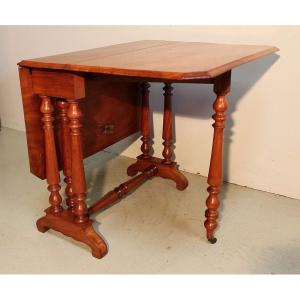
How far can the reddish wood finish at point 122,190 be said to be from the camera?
176 cm

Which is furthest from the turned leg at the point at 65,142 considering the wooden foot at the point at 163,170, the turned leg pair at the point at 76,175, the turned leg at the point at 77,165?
the wooden foot at the point at 163,170

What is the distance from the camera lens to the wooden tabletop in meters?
1.10

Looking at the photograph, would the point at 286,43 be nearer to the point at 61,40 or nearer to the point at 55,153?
the point at 55,153

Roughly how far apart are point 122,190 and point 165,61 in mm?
820

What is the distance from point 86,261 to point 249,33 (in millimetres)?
1378

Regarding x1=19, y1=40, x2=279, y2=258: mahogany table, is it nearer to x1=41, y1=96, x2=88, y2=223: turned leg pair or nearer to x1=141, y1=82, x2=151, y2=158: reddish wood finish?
x1=41, y1=96, x2=88, y2=223: turned leg pair

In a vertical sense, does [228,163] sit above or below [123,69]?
below

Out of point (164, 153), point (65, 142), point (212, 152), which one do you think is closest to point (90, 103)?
point (65, 142)

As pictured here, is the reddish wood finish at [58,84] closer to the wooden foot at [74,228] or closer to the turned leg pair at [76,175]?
the turned leg pair at [76,175]

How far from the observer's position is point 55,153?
5.14 ft

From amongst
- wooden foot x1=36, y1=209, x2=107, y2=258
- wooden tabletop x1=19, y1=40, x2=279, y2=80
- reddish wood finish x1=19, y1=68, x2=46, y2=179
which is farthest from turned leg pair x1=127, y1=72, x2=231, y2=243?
reddish wood finish x1=19, y1=68, x2=46, y2=179

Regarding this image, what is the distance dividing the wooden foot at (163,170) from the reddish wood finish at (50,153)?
690 mm

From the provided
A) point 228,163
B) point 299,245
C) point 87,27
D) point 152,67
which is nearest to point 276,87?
point 228,163

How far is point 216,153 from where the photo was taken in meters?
1.50
